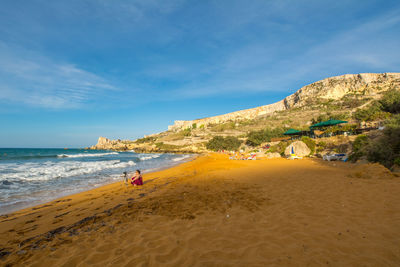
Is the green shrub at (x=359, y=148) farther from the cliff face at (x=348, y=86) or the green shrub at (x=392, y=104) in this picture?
the cliff face at (x=348, y=86)

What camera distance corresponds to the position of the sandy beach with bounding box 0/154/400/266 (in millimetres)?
2729

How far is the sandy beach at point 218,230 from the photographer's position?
107 inches

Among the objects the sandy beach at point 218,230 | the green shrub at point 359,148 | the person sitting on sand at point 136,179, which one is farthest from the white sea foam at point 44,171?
the green shrub at point 359,148

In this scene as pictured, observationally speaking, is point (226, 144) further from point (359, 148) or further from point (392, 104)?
point (359, 148)

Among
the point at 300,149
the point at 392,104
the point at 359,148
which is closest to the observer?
the point at 359,148

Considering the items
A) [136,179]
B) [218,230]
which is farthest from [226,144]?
[218,230]

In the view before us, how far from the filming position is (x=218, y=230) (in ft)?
12.0

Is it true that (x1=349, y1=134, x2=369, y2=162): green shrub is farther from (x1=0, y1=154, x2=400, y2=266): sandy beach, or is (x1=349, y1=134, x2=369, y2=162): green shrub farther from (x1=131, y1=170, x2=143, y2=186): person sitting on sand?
(x1=131, y1=170, x2=143, y2=186): person sitting on sand

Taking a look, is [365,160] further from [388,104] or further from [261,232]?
[388,104]

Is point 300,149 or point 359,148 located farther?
point 300,149

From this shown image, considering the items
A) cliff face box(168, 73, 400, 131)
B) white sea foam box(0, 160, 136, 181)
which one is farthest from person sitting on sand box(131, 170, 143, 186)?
cliff face box(168, 73, 400, 131)

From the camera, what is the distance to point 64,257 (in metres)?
2.94

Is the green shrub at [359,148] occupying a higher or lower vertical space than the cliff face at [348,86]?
lower

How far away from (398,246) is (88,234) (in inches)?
220
